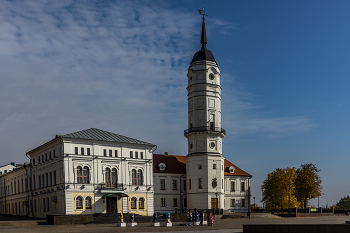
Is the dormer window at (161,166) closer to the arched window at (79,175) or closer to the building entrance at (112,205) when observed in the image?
the building entrance at (112,205)

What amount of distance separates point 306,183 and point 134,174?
1255 inches

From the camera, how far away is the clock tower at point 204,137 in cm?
6106

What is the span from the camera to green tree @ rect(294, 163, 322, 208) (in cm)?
6862

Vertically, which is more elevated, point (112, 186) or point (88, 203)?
point (112, 186)

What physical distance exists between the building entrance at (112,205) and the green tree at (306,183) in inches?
1338

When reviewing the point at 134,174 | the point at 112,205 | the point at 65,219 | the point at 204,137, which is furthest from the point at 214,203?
the point at 65,219

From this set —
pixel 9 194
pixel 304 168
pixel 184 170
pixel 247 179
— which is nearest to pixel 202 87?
pixel 184 170

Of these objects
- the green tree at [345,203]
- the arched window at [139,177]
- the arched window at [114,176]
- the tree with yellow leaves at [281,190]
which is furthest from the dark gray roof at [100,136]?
the green tree at [345,203]

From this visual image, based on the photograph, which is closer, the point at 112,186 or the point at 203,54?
the point at 112,186

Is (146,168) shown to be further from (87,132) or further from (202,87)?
(202,87)

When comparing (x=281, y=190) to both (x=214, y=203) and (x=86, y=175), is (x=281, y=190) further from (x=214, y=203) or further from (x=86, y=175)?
(x=86, y=175)

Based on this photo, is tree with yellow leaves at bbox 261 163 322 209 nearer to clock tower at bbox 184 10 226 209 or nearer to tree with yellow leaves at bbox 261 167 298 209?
tree with yellow leaves at bbox 261 167 298 209

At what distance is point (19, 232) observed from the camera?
28484 mm

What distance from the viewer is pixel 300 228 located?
22812mm
